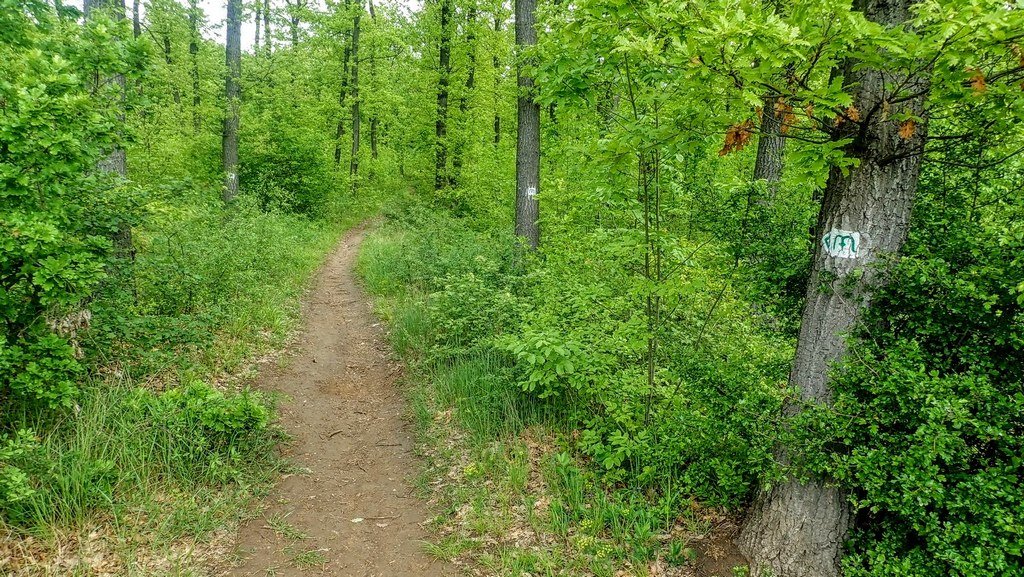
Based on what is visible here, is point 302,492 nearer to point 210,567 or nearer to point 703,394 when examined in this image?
point 210,567

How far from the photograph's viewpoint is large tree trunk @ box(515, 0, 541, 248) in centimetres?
878

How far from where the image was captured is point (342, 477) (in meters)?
5.44

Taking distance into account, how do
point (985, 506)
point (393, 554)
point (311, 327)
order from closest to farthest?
point (985, 506) < point (393, 554) < point (311, 327)

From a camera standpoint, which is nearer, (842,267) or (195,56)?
(842,267)

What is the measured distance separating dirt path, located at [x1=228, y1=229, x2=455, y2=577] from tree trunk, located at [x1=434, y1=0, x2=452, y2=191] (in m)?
8.67

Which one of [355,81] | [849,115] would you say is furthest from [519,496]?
[355,81]

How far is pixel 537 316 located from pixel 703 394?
2304mm

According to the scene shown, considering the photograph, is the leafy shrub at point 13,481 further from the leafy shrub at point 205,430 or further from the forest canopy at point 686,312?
the leafy shrub at point 205,430

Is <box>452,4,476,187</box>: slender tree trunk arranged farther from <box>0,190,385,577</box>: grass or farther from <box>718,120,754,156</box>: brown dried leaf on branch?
<box>718,120,754,156</box>: brown dried leaf on branch

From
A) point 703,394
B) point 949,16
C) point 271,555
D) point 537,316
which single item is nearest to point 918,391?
point 703,394

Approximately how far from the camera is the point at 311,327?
9.35 metres

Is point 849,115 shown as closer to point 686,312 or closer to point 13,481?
point 686,312

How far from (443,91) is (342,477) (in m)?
13.5

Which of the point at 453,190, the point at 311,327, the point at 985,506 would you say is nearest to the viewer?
the point at 985,506
